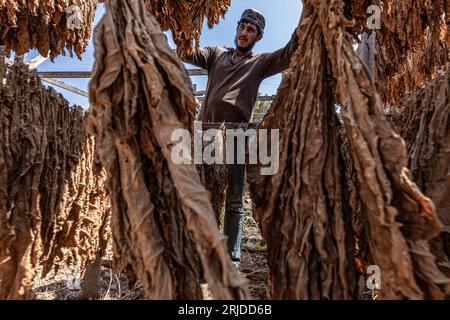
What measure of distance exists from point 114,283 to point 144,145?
6.86 ft

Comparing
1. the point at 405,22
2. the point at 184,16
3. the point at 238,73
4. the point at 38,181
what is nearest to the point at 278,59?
the point at 238,73

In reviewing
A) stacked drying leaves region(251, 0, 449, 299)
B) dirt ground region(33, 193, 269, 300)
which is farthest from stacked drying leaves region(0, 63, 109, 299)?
stacked drying leaves region(251, 0, 449, 299)

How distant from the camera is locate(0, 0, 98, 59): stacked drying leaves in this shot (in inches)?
108

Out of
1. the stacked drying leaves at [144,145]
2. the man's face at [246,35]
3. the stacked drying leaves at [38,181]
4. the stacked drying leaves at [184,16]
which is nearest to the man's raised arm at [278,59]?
the man's face at [246,35]

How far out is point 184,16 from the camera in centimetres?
240

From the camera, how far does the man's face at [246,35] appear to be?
8.94 feet

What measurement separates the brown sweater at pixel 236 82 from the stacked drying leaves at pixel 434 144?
3.10 ft

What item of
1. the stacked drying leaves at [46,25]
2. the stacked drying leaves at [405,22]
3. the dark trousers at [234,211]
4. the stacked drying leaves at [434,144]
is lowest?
the dark trousers at [234,211]

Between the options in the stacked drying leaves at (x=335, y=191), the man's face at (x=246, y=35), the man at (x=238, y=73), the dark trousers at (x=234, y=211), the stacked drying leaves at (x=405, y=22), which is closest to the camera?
the stacked drying leaves at (x=335, y=191)

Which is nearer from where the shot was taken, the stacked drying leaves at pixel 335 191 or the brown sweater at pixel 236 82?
the stacked drying leaves at pixel 335 191

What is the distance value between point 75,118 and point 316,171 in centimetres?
154

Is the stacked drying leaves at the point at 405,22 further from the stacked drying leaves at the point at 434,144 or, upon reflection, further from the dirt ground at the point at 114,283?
the dirt ground at the point at 114,283

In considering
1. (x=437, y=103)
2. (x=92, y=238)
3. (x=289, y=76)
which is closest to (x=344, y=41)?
(x=289, y=76)
